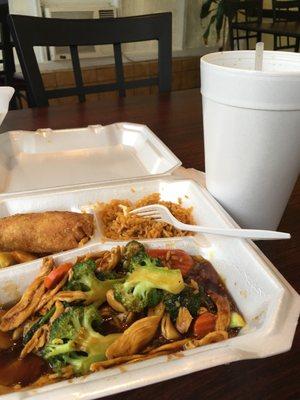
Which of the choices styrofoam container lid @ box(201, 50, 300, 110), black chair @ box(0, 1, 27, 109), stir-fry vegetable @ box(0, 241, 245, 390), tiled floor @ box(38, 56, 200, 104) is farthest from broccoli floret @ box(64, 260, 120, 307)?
tiled floor @ box(38, 56, 200, 104)

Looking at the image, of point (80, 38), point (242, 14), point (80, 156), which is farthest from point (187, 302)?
point (242, 14)

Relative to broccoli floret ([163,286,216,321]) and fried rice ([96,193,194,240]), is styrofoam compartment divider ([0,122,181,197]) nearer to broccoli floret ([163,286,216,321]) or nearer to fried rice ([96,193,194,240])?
fried rice ([96,193,194,240])

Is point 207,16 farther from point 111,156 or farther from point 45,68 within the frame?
point 111,156

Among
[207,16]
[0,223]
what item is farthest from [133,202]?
[207,16]

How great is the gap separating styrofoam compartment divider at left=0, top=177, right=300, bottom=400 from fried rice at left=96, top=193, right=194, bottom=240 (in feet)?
0.11

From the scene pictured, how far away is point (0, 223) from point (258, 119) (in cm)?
65

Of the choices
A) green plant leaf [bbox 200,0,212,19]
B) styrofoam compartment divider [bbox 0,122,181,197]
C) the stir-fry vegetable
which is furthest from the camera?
green plant leaf [bbox 200,0,212,19]

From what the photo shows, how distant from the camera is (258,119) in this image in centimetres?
71

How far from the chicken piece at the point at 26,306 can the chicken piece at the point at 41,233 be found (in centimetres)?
12

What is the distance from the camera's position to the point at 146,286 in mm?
693

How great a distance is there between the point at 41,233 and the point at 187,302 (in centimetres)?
41

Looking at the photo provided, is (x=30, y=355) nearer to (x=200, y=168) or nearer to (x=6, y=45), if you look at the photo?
(x=200, y=168)

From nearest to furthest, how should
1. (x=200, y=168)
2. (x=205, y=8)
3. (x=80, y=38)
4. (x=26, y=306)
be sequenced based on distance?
1. (x=26, y=306)
2. (x=200, y=168)
3. (x=80, y=38)
4. (x=205, y=8)

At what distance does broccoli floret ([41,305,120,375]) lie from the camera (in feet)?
1.97
